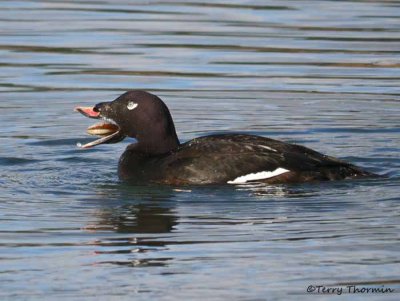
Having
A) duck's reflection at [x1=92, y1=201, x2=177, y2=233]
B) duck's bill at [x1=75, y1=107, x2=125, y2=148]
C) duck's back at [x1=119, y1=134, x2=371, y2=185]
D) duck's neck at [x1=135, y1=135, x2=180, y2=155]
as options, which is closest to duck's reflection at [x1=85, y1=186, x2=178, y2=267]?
duck's reflection at [x1=92, y1=201, x2=177, y2=233]

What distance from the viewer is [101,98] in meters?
15.3

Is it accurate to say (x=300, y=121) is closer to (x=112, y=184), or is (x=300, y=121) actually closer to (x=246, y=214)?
(x=112, y=184)

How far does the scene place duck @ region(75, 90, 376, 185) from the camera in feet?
35.9

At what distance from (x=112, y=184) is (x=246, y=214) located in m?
1.76

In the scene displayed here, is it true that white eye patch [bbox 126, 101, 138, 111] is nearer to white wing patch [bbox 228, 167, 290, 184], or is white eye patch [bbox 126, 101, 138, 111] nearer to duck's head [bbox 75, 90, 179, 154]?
duck's head [bbox 75, 90, 179, 154]

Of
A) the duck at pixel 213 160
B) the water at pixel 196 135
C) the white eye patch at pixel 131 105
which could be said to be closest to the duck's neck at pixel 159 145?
the duck at pixel 213 160

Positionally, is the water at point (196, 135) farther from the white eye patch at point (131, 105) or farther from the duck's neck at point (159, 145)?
the white eye patch at point (131, 105)

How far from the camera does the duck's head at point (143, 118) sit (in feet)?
37.5

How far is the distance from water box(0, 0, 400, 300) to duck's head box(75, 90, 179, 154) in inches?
18.3

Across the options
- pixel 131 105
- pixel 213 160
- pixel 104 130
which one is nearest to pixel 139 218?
pixel 213 160

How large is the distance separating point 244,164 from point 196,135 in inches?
102

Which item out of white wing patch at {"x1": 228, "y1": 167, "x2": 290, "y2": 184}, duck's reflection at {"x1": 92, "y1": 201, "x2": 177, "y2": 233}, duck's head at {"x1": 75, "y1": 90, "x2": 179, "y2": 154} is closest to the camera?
duck's reflection at {"x1": 92, "y1": 201, "x2": 177, "y2": 233}

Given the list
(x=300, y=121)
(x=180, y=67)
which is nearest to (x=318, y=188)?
(x=300, y=121)

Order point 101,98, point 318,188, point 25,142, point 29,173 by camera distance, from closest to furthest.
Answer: point 318,188 → point 29,173 → point 25,142 → point 101,98
